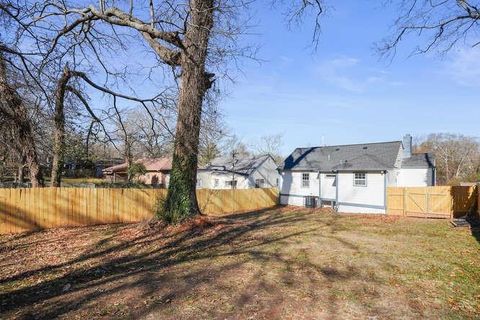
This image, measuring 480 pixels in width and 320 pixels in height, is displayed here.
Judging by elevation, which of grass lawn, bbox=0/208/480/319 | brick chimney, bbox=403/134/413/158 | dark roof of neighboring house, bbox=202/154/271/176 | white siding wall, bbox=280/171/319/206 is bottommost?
grass lawn, bbox=0/208/480/319

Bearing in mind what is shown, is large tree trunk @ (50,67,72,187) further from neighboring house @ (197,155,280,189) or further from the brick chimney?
the brick chimney

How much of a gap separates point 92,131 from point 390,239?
1341 cm

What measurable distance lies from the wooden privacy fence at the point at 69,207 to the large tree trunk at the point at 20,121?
6.27 ft

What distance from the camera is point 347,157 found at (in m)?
25.8

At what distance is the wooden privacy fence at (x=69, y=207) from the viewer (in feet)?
44.7

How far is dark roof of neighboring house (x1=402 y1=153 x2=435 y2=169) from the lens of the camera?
80.4 ft

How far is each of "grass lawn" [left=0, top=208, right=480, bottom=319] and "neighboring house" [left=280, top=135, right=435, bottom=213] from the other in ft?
34.8

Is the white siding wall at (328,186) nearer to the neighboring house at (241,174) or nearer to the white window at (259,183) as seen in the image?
the neighboring house at (241,174)

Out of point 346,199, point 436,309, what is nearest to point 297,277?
point 436,309

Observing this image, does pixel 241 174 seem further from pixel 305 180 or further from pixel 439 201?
pixel 439 201

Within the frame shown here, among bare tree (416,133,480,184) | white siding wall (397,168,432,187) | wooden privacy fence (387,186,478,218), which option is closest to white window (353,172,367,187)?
wooden privacy fence (387,186,478,218)

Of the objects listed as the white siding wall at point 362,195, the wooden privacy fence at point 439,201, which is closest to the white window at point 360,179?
the white siding wall at point 362,195

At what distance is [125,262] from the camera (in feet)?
27.4

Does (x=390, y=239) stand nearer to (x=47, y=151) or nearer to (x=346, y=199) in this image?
(x=346, y=199)
